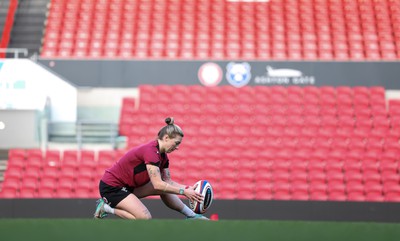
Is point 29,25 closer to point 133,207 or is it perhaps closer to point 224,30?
point 224,30

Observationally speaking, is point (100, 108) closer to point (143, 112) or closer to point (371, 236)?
point (143, 112)

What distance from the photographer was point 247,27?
20688mm

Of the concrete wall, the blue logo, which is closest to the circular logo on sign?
the concrete wall

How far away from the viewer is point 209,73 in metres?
18.9

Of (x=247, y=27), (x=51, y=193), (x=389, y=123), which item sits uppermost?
(x=247, y=27)

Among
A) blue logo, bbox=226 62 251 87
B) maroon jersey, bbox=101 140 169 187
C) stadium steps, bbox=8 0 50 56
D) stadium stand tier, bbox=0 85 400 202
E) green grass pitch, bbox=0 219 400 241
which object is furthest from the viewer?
stadium steps, bbox=8 0 50 56

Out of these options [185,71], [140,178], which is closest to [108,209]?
[140,178]

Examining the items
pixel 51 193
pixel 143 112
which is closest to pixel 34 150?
pixel 51 193

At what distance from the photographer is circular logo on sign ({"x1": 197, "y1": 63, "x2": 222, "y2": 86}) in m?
18.9

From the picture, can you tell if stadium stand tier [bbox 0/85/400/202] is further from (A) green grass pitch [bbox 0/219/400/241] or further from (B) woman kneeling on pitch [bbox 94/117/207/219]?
(A) green grass pitch [bbox 0/219/400/241]

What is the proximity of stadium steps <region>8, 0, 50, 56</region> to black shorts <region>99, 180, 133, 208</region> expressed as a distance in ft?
38.7

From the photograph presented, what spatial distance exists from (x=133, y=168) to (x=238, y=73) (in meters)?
10.2

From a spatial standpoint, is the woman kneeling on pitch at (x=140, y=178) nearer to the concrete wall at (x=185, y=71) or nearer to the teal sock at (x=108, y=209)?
the teal sock at (x=108, y=209)

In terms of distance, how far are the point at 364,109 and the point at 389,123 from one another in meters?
0.63
